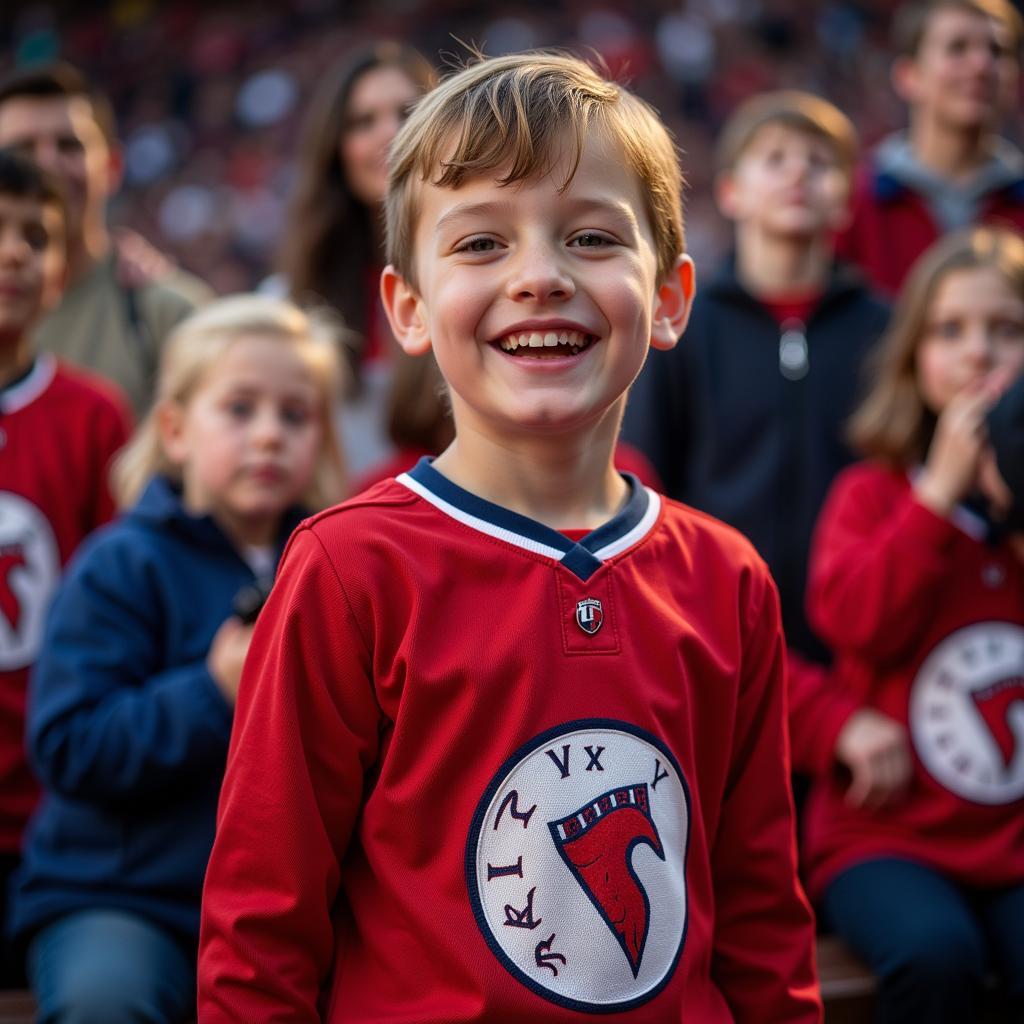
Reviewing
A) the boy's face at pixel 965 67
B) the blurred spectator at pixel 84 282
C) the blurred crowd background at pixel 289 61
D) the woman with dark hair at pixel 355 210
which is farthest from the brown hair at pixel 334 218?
the blurred crowd background at pixel 289 61

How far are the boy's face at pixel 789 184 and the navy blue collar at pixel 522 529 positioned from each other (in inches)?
77.6

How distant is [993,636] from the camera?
2369 millimetres

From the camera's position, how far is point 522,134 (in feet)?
4.50

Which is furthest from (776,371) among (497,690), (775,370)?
(497,690)

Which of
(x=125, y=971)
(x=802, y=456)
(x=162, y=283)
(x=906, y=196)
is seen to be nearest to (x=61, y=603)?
(x=125, y=971)

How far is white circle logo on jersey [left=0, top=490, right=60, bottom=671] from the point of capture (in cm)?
243

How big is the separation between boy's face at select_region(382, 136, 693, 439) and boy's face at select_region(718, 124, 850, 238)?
1.91 meters

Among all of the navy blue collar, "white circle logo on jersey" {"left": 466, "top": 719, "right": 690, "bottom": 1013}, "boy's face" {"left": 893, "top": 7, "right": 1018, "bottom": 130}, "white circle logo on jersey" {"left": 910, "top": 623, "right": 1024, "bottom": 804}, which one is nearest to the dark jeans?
"white circle logo on jersey" {"left": 910, "top": 623, "right": 1024, "bottom": 804}

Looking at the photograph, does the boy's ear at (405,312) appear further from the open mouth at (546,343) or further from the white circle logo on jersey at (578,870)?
the white circle logo on jersey at (578,870)

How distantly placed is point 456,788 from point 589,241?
56cm

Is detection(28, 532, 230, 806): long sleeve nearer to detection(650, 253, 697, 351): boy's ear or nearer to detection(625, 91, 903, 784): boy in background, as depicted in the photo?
detection(650, 253, 697, 351): boy's ear

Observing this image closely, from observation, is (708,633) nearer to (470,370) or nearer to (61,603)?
(470,370)

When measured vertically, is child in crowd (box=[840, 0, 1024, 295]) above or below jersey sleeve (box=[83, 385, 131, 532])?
above

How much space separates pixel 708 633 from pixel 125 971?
3.23ft
